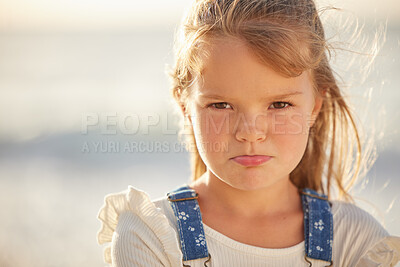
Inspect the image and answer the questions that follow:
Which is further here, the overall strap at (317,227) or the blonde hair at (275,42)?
the overall strap at (317,227)

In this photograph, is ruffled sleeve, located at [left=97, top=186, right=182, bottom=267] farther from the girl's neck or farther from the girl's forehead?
the girl's forehead

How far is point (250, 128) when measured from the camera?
1.21 meters

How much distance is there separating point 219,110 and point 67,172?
205 centimetres

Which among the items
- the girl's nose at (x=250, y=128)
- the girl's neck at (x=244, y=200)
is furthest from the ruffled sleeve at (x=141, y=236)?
the girl's nose at (x=250, y=128)

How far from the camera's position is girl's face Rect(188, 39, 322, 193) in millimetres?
1205

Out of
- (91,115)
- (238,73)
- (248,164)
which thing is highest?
(238,73)

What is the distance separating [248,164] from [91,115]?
9.08 ft

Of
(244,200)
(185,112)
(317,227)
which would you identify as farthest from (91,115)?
(317,227)

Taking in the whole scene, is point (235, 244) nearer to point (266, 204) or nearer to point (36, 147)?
point (266, 204)

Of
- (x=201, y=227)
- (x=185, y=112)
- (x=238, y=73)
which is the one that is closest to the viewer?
(x=238, y=73)

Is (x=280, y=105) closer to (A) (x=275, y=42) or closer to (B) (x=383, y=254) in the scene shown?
(A) (x=275, y=42)

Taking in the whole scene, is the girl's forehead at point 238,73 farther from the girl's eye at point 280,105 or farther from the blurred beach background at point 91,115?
the blurred beach background at point 91,115

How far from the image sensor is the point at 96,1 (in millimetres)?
4152

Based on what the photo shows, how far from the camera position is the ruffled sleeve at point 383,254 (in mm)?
1341
